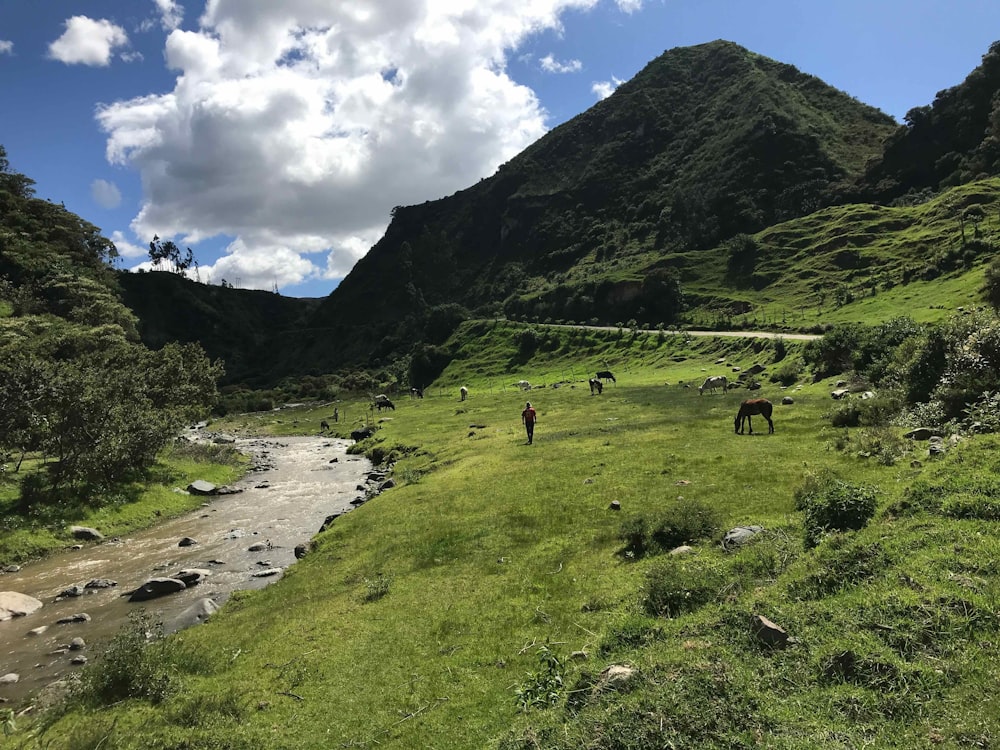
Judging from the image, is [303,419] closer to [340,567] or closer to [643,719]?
[340,567]

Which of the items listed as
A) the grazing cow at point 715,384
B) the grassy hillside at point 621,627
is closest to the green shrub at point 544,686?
the grassy hillside at point 621,627

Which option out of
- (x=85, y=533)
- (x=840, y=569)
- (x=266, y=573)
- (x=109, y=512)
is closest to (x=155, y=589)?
(x=266, y=573)

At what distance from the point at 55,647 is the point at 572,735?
19.1 m

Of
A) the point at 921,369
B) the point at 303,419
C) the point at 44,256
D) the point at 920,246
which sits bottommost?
the point at 303,419

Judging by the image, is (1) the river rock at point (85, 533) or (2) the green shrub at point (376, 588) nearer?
(2) the green shrub at point (376, 588)

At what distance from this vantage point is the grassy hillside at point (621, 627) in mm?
8398

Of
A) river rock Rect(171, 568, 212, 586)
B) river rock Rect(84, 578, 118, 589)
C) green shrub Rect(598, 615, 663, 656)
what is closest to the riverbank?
river rock Rect(84, 578, 118, 589)

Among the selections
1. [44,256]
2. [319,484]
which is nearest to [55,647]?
[319,484]

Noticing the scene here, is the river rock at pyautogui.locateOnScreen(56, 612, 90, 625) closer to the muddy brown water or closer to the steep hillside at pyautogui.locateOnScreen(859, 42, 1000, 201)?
the muddy brown water

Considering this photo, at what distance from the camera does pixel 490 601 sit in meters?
15.9

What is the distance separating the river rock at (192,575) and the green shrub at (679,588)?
21.1m

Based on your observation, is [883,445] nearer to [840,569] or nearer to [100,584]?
[840,569]

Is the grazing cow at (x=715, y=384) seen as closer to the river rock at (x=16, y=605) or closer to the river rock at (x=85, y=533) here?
the river rock at (x=85, y=533)

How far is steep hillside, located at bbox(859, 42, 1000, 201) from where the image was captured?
155500 millimetres
